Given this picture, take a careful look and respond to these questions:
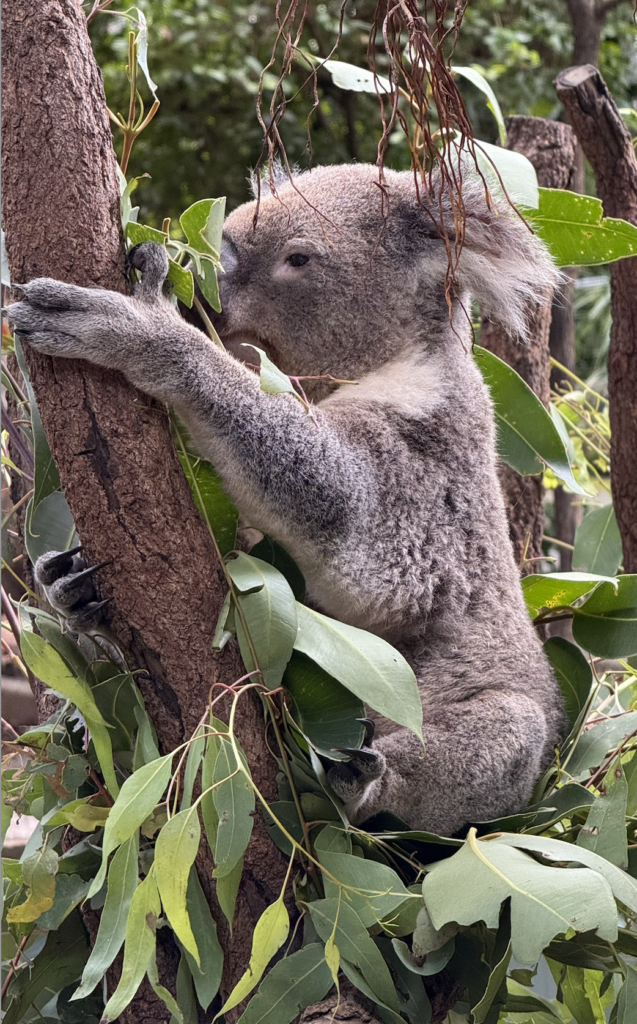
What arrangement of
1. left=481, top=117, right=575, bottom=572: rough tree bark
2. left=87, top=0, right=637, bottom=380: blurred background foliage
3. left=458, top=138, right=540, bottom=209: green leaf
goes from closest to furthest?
left=458, top=138, right=540, bottom=209: green leaf → left=481, top=117, right=575, bottom=572: rough tree bark → left=87, top=0, right=637, bottom=380: blurred background foliage

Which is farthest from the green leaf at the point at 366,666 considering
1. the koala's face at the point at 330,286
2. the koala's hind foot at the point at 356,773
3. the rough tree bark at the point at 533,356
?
the rough tree bark at the point at 533,356

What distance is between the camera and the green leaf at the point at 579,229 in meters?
1.90

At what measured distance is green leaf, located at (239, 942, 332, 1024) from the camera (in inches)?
52.4

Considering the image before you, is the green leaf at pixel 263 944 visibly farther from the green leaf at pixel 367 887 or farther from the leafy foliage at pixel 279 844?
the green leaf at pixel 367 887

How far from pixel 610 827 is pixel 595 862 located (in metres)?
0.13

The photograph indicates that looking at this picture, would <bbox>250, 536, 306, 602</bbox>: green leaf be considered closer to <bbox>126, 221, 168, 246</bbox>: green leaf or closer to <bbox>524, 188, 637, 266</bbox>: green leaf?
<bbox>126, 221, 168, 246</bbox>: green leaf

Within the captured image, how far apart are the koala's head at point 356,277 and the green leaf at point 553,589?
520mm

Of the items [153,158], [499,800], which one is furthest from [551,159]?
[153,158]

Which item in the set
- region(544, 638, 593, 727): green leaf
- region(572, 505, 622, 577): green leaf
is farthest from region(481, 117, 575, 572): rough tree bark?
region(544, 638, 593, 727): green leaf

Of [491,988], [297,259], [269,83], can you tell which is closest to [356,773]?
[491,988]

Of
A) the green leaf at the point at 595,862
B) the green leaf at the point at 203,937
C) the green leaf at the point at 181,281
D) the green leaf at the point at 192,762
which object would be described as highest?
the green leaf at the point at 181,281

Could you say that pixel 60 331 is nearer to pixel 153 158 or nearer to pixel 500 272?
pixel 500 272

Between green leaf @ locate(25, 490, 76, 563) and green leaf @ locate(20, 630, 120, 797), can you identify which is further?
green leaf @ locate(25, 490, 76, 563)

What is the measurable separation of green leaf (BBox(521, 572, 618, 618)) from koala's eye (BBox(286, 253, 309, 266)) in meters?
0.77
